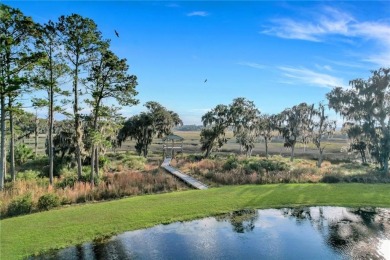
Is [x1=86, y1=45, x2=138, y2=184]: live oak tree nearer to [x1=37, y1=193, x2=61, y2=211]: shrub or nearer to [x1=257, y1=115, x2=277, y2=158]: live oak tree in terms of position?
[x1=37, y1=193, x2=61, y2=211]: shrub

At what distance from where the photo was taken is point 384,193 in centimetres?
1839

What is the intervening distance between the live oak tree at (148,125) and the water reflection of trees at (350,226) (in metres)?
28.2

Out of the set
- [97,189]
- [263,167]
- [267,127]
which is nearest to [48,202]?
[97,189]

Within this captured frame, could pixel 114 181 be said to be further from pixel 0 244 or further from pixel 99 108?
pixel 0 244

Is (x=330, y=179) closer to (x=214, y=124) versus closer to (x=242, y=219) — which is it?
(x=242, y=219)

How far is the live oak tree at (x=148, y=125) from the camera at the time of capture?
135 feet

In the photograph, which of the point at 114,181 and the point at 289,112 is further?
the point at 289,112

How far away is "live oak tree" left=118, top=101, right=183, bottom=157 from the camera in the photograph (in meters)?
41.2

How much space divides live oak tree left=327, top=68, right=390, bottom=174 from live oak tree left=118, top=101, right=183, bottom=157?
21025mm

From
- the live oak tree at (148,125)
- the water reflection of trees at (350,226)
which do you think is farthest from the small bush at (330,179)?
the live oak tree at (148,125)

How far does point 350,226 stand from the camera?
12.9m

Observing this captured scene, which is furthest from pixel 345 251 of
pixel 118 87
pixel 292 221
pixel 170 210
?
pixel 118 87

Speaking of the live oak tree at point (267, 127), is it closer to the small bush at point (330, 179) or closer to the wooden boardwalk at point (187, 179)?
the wooden boardwalk at point (187, 179)

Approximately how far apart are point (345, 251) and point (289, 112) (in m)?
39.3
